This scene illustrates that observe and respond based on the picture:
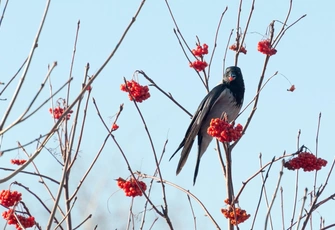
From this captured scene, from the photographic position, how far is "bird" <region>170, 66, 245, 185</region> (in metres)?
6.04

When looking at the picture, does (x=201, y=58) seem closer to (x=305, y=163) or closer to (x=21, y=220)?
(x=305, y=163)

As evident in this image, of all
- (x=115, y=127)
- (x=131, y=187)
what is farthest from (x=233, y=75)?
(x=131, y=187)

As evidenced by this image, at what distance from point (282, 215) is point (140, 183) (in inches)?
32.2

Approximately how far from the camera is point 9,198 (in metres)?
3.40

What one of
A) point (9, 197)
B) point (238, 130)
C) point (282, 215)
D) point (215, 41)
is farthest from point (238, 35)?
point (9, 197)

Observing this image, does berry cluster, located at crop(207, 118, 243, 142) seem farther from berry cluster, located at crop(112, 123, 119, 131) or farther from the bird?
the bird

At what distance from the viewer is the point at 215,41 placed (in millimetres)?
4445

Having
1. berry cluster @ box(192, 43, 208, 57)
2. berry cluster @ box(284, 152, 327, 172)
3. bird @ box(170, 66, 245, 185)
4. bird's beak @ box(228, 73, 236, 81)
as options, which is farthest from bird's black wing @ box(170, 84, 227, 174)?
berry cluster @ box(284, 152, 327, 172)

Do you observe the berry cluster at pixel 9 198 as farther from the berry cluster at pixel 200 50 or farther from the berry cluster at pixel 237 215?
the berry cluster at pixel 200 50

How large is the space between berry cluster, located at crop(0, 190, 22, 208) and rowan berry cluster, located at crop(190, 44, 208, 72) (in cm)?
161

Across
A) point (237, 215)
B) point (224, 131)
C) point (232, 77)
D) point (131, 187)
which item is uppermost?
point (232, 77)

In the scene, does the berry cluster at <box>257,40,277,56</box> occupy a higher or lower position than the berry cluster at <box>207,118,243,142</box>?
higher

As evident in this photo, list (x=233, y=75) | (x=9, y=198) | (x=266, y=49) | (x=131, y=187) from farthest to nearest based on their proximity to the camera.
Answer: (x=233, y=75) < (x=266, y=49) < (x=131, y=187) < (x=9, y=198)

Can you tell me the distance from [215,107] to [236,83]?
496 mm
